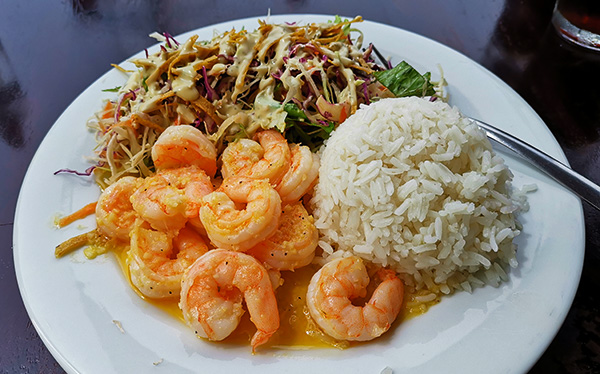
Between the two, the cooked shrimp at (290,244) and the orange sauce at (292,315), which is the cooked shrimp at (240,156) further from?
the orange sauce at (292,315)

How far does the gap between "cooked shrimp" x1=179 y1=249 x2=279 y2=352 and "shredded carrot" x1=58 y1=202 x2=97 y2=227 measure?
70 centimetres

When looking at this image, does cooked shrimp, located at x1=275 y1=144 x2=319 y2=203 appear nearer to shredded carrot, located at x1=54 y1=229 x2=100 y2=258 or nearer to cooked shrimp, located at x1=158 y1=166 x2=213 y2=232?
cooked shrimp, located at x1=158 y1=166 x2=213 y2=232

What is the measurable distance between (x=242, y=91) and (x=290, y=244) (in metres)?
0.91

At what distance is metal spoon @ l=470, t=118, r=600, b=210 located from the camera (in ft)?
6.59

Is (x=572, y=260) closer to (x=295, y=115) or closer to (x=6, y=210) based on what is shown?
(x=295, y=115)

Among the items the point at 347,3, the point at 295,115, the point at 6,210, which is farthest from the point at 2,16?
the point at 295,115

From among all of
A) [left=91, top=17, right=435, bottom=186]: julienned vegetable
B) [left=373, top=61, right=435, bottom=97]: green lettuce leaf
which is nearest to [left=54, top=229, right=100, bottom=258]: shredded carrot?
[left=91, top=17, right=435, bottom=186]: julienned vegetable

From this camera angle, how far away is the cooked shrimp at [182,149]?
2178mm

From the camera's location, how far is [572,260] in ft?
6.06

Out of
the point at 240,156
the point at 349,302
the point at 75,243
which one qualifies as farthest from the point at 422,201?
the point at 75,243

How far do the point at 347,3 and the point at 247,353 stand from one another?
9.87 ft

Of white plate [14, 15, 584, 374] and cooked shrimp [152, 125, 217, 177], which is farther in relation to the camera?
cooked shrimp [152, 125, 217, 177]

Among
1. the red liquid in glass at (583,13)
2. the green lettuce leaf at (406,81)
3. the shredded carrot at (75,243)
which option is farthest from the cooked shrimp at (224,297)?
the red liquid in glass at (583,13)

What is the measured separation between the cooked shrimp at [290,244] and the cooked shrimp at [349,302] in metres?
0.14
